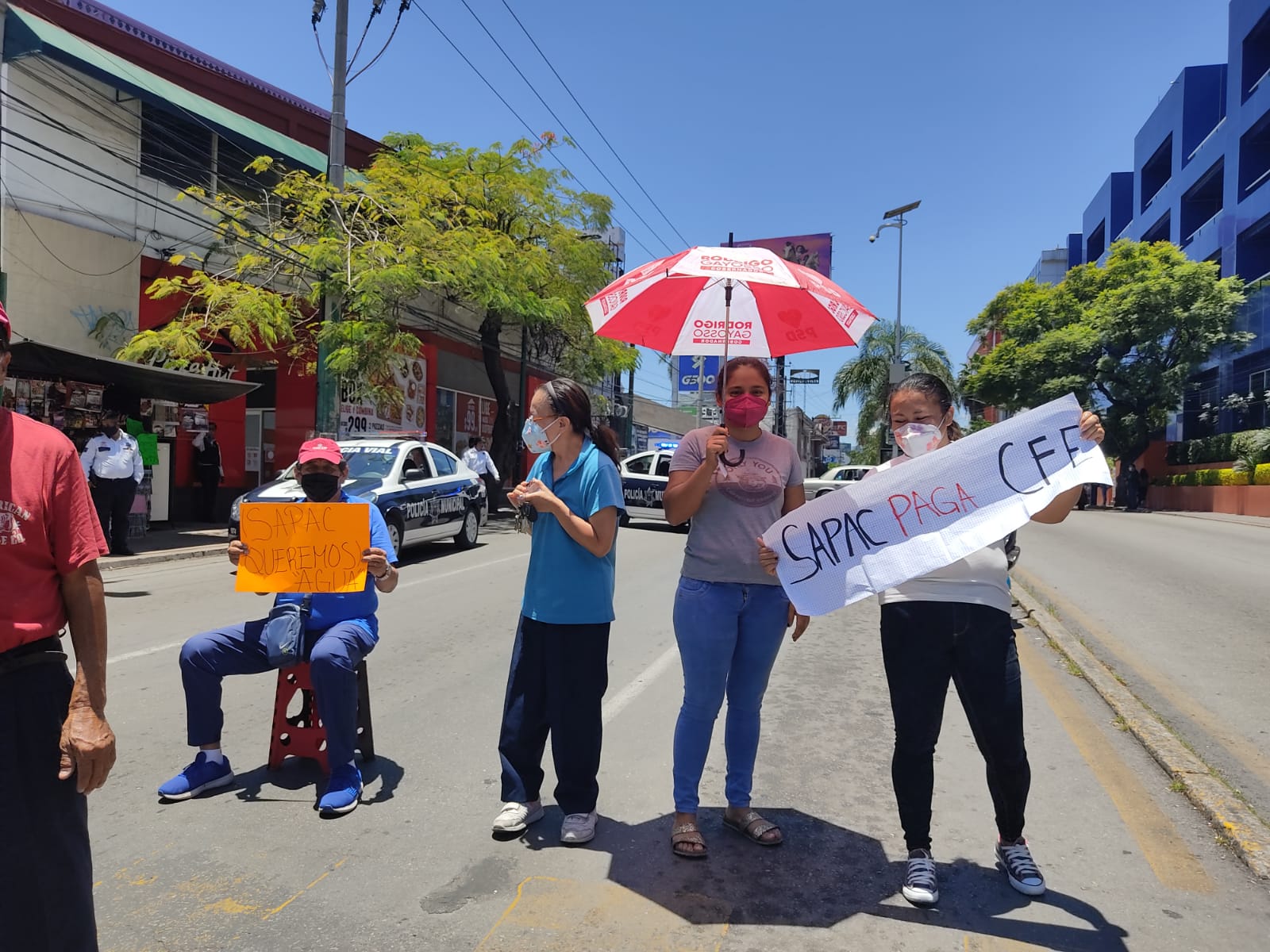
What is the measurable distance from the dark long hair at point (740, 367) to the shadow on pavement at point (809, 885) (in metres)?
1.81

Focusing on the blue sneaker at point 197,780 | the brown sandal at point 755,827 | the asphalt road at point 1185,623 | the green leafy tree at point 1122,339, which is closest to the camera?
the brown sandal at point 755,827

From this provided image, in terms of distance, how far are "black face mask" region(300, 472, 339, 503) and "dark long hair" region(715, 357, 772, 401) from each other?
2028 mm

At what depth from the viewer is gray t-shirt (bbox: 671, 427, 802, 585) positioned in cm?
337

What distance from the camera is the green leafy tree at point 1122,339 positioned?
3103cm

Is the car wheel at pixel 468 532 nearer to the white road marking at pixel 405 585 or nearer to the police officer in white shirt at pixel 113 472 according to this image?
the white road marking at pixel 405 585

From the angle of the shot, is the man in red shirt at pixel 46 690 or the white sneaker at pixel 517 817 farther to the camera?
the white sneaker at pixel 517 817

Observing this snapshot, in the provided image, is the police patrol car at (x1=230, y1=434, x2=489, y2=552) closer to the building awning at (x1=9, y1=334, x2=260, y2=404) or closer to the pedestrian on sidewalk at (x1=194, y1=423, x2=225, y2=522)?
the building awning at (x1=9, y1=334, x2=260, y2=404)

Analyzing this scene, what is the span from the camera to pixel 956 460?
10.7 feet

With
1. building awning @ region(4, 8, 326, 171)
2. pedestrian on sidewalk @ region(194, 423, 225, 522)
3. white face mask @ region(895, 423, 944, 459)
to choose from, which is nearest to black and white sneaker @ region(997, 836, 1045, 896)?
white face mask @ region(895, 423, 944, 459)

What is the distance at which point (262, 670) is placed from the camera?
4.09 m

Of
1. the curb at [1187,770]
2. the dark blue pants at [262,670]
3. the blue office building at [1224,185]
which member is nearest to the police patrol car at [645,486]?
the curb at [1187,770]

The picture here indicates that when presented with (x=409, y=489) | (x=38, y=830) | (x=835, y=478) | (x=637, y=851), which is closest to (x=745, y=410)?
(x=637, y=851)

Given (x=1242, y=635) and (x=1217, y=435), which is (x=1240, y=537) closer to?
(x=1242, y=635)

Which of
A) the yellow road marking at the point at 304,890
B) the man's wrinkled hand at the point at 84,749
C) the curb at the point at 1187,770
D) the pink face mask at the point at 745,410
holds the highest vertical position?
the pink face mask at the point at 745,410
